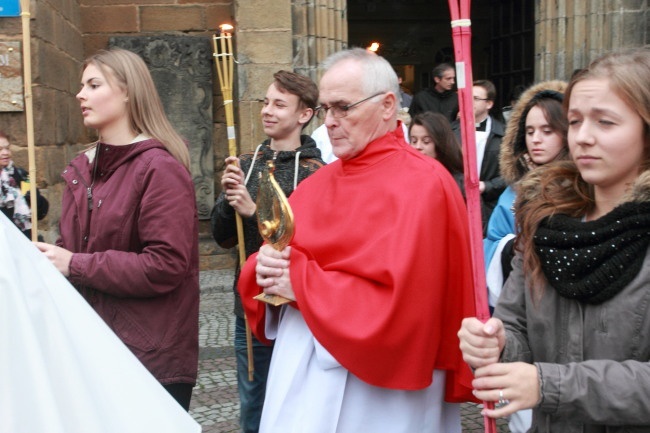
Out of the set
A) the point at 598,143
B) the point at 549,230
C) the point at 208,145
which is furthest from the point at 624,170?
the point at 208,145

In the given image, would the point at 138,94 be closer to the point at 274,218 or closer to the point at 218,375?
the point at 274,218

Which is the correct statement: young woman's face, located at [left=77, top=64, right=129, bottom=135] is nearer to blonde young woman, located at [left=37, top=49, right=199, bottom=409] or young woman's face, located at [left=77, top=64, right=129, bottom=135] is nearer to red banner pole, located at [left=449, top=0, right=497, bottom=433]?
blonde young woman, located at [left=37, top=49, right=199, bottom=409]

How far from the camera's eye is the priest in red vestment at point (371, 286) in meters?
2.25

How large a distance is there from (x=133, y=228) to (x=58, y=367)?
1.47 meters

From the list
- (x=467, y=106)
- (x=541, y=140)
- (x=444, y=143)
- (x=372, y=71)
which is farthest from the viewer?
(x=444, y=143)

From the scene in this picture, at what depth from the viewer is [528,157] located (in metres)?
3.47

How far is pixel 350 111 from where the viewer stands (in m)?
2.49

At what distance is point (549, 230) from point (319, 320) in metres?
0.73

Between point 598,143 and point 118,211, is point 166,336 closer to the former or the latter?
point 118,211

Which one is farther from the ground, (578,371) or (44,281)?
(44,281)

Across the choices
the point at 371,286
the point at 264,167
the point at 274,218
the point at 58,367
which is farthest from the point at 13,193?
Answer: the point at 58,367

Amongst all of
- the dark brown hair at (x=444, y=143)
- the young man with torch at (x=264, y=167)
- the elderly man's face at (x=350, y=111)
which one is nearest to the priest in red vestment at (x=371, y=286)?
the elderly man's face at (x=350, y=111)

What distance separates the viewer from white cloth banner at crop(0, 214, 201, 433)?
3.95 ft

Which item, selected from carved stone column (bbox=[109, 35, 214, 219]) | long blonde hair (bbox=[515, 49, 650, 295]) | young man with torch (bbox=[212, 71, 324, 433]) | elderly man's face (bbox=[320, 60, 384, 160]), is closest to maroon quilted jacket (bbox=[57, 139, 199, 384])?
elderly man's face (bbox=[320, 60, 384, 160])
